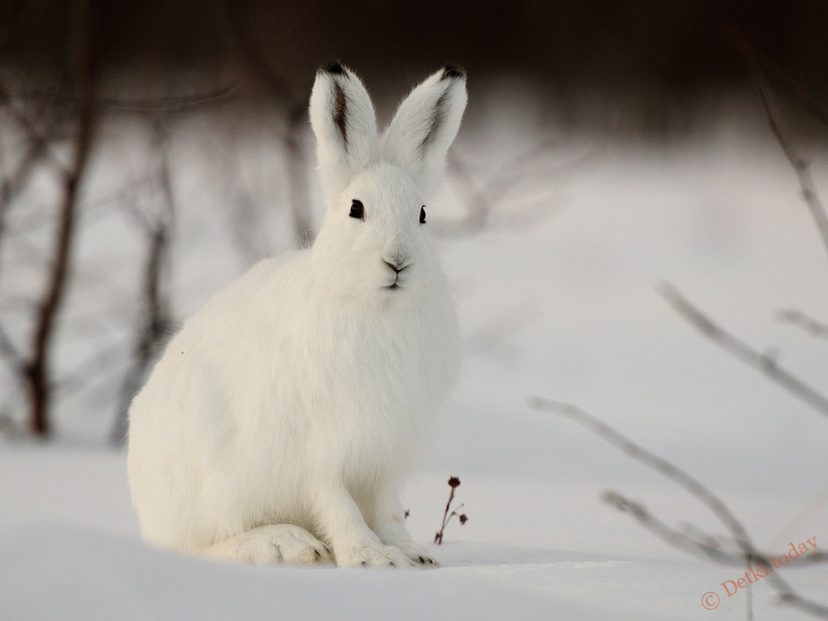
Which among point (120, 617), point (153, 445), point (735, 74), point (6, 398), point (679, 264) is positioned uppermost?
point (735, 74)

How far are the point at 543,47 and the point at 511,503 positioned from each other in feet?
24.6

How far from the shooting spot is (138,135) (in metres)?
8.60

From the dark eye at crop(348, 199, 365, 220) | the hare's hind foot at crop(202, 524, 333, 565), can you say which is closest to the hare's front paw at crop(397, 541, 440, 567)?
the hare's hind foot at crop(202, 524, 333, 565)

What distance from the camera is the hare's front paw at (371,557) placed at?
104 inches

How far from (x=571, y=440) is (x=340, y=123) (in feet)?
10.2

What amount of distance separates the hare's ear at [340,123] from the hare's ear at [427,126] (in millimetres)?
72

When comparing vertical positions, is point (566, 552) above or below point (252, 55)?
below

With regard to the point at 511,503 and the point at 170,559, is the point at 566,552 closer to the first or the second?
the point at 511,503

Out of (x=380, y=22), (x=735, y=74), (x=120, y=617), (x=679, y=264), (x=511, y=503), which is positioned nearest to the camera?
(x=120, y=617)

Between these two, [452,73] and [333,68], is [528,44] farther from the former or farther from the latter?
[333,68]

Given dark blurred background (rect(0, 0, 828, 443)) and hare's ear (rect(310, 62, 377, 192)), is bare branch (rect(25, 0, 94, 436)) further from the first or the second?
hare's ear (rect(310, 62, 377, 192))

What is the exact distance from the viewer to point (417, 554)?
2.76 meters

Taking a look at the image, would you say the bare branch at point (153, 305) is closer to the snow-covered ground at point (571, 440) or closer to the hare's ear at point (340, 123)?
the snow-covered ground at point (571, 440)

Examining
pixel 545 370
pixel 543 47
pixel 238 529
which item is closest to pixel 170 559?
pixel 238 529
